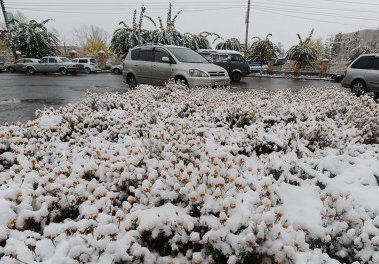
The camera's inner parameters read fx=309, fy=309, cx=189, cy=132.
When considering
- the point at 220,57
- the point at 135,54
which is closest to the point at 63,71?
the point at 220,57

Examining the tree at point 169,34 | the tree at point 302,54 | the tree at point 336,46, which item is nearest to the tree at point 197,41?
the tree at point 169,34

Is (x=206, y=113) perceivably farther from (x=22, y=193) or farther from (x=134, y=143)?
(x=22, y=193)

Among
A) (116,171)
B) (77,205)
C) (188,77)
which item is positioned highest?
(188,77)

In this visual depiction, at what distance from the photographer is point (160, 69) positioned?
10.4 meters

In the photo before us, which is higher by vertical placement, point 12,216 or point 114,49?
point 114,49

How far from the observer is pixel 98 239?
6.92 feet

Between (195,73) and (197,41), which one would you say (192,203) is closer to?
(195,73)

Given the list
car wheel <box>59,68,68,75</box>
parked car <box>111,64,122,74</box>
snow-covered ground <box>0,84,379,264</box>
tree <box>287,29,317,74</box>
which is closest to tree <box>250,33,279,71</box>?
tree <box>287,29,317,74</box>

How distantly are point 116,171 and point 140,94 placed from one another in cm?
435

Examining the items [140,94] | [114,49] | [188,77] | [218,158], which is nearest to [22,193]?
[218,158]

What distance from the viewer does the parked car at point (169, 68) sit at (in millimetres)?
9516

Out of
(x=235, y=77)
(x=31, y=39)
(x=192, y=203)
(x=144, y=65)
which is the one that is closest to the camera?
(x=192, y=203)

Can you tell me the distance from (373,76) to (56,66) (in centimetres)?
2181

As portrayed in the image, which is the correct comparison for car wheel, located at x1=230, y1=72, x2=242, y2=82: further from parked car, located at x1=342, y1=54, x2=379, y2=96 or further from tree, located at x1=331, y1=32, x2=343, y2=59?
tree, located at x1=331, y1=32, x2=343, y2=59
